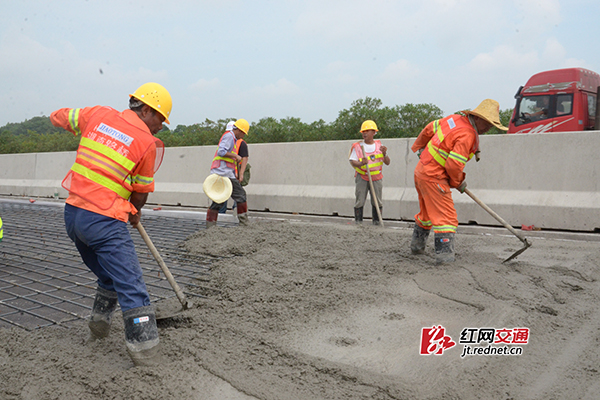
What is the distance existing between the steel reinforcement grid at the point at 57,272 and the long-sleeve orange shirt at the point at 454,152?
8.19 feet

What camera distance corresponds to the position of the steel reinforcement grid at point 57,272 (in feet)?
12.8

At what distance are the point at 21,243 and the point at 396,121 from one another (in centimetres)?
1481

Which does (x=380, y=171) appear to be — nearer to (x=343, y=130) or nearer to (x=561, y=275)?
(x=561, y=275)

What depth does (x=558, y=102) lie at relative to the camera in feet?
49.7

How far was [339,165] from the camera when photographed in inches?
346

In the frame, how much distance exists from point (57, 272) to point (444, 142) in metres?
→ 4.15

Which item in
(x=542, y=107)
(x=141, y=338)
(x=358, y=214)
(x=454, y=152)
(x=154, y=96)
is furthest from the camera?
(x=542, y=107)

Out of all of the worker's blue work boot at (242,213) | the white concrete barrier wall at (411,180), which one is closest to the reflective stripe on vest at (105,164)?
the worker's blue work boot at (242,213)

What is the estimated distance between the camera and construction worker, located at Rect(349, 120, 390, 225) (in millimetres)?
7676

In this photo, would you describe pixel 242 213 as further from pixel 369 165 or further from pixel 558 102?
pixel 558 102

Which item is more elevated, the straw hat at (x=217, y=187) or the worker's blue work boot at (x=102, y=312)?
the straw hat at (x=217, y=187)

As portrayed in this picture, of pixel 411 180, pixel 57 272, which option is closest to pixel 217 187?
pixel 57 272

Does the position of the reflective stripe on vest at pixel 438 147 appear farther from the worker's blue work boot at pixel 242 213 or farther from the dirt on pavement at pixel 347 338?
the worker's blue work boot at pixel 242 213

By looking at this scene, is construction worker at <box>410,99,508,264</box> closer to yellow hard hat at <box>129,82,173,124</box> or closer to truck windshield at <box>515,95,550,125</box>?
yellow hard hat at <box>129,82,173,124</box>
